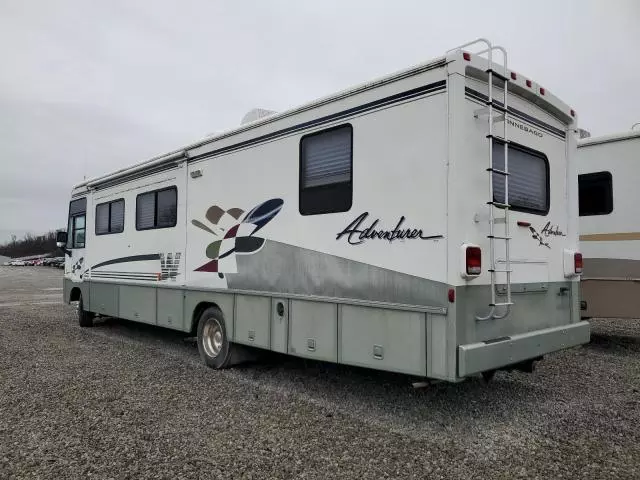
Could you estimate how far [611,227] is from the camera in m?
7.63

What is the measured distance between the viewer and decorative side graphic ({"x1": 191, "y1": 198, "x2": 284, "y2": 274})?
592cm

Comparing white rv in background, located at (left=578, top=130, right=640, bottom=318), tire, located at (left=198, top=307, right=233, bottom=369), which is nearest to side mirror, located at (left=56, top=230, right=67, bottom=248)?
tire, located at (left=198, top=307, right=233, bottom=369)

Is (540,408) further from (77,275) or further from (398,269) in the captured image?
(77,275)

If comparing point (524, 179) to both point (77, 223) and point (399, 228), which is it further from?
point (77, 223)

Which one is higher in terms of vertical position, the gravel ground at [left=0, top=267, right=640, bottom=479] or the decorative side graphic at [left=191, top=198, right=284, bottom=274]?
the decorative side graphic at [left=191, top=198, right=284, bottom=274]

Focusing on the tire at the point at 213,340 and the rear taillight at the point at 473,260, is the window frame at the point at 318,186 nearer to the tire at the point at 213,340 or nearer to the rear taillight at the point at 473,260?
the rear taillight at the point at 473,260

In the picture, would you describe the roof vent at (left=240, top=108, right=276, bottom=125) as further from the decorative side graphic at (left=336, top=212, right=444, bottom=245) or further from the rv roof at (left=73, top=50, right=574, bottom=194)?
the decorative side graphic at (left=336, top=212, right=444, bottom=245)

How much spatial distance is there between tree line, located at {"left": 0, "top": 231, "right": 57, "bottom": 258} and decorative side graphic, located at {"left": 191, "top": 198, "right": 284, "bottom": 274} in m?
99.0

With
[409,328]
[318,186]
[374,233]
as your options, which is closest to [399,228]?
[374,233]

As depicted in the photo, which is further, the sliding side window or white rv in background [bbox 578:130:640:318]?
the sliding side window

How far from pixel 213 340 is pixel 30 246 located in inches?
4624

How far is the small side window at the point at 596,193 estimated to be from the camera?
7.73 meters

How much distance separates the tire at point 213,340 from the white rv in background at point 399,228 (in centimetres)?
2

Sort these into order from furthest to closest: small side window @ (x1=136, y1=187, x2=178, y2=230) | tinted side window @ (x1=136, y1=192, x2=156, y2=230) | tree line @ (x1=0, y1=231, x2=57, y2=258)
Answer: tree line @ (x1=0, y1=231, x2=57, y2=258), tinted side window @ (x1=136, y1=192, x2=156, y2=230), small side window @ (x1=136, y1=187, x2=178, y2=230)
